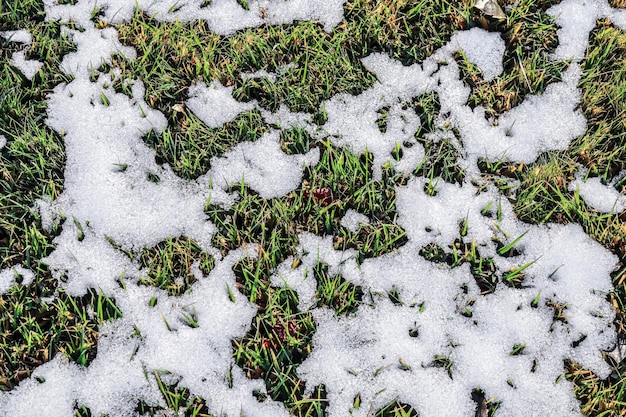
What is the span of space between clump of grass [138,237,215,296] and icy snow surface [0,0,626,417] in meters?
0.03

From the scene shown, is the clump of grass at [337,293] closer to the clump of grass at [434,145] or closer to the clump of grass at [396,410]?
the clump of grass at [396,410]

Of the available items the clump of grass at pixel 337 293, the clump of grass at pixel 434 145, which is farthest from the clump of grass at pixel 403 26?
the clump of grass at pixel 337 293

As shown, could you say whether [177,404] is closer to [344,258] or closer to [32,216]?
[344,258]

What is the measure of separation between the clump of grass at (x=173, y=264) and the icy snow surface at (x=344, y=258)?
0.10 ft

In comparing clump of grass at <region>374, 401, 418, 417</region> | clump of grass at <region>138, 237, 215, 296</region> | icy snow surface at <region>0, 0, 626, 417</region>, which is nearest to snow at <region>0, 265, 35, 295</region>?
icy snow surface at <region>0, 0, 626, 417</region>

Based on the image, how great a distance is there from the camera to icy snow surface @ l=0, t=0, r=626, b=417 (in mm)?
1683

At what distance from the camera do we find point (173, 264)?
1822 mm

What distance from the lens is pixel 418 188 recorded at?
1.97 meters

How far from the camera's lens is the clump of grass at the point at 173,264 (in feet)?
5.88

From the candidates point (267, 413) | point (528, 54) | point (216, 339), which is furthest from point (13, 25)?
point (528, 54)

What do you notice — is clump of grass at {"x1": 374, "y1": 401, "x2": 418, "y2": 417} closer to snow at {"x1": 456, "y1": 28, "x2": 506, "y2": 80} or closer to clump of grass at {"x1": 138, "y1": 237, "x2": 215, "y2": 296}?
clump of grass at {"x1": 138, "y1": 237, "x2": 215, "y2": 296}

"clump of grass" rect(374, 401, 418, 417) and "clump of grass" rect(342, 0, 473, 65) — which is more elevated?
"clump of grass" rect(342, 0, 473, 65)

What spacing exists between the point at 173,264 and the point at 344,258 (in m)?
0.60

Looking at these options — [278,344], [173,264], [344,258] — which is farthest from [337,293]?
[173,264]
